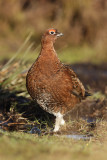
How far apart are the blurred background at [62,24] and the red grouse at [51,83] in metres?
8.09

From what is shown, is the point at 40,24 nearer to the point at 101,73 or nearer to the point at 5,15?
the point at 5,15

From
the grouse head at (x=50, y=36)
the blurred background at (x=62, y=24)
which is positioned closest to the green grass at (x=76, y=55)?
the blurred background at (x=62, y=24)

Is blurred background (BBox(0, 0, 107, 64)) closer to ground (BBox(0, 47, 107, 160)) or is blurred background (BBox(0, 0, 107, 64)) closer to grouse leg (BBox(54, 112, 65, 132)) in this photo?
ground (BBox(0, 47, 107, 160))

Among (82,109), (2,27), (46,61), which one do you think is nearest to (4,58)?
(2,27)

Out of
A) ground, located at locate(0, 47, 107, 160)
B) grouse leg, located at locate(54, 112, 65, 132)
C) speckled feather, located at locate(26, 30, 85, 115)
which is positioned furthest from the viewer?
grouse leg, located at locate(54, 112, 65, 132)

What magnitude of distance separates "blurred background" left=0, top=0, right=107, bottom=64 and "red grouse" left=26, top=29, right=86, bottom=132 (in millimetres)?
8095

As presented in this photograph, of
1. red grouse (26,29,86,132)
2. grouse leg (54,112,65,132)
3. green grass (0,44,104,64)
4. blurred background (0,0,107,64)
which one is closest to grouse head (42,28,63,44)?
red grouse (26,29,86,132)

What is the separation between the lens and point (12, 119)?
245 inches

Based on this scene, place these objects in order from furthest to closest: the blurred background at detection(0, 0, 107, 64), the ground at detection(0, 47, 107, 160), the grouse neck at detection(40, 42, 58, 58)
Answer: the blurred background at detection(0, 0, 107, 64), the grouse neck at detection(40, 42, 58, 58), the ground at detection(0, 47, 107, 160)

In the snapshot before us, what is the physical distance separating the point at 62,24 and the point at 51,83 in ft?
34.6

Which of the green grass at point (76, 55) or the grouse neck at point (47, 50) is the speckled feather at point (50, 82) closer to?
the grouse neck at point (47, 50)

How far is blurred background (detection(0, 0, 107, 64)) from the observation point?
47.6 feet

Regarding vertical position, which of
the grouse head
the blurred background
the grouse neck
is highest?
the blurred background

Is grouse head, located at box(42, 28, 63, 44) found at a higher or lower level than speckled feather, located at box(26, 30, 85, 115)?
higher
